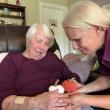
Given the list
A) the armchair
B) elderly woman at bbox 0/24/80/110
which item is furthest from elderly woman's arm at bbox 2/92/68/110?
the armchair

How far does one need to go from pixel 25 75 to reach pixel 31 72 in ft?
0.17

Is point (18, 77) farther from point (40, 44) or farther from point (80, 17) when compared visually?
point (80, 17)

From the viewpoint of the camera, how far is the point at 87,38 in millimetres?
1204

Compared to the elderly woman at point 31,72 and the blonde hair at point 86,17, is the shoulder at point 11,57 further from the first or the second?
the blonde hair at point 86,17

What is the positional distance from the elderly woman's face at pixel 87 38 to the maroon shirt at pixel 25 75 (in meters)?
0.53

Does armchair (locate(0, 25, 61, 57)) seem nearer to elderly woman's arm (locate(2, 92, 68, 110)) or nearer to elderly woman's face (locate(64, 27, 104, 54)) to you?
elderly woman's arm (locate(2, 92, 68, 110))

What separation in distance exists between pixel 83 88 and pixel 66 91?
5.2 inches

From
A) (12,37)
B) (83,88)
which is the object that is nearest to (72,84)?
(83,88)

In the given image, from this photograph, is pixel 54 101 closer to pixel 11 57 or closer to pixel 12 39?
pixel 11 57

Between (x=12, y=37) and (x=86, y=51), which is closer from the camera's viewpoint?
(x=86, y=51)

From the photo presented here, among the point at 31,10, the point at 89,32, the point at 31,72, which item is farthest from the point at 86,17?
the point at 31,10

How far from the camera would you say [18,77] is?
5.31 feet

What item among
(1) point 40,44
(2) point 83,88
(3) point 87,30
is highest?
(3) point 87,30

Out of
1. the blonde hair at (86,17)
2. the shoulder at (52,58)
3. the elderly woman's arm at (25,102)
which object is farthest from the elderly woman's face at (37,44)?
the blonde hair at (86,17)
